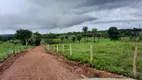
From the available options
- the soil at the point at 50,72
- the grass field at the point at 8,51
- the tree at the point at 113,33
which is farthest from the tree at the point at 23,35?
the soil at the point at 50,72

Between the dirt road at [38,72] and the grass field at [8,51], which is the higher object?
the dirt road at [38,72]

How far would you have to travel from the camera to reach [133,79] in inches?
505

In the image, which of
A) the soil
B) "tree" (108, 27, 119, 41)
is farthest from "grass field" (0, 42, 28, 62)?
"tree" (108, 27, 119, 41)

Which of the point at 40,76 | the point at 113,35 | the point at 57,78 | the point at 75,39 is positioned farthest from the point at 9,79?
the point at 113,35

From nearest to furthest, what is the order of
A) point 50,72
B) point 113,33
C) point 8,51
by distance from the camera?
point 50,72, point 8,51, point 113,33

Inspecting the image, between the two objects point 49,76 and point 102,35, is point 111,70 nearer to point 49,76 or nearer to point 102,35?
point 49,76

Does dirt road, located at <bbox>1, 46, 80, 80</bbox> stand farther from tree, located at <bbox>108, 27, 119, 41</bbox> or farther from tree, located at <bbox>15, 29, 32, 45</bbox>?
tree, located at <bbox>108, 27, 119, 41</bbox>

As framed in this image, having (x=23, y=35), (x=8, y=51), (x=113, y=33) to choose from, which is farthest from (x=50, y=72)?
(x=113, y=33)

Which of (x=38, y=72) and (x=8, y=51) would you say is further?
(x=8, y=51)

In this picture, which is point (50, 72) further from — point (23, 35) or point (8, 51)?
point (23, 35)

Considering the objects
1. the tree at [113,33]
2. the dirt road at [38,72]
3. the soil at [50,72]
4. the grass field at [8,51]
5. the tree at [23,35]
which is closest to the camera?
the dirt road at [38,72]

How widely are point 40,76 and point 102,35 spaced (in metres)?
151

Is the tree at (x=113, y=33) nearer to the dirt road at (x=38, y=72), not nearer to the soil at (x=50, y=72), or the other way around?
the soil at (x=50, y=72)

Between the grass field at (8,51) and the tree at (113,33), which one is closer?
the grass field at (8,51)
